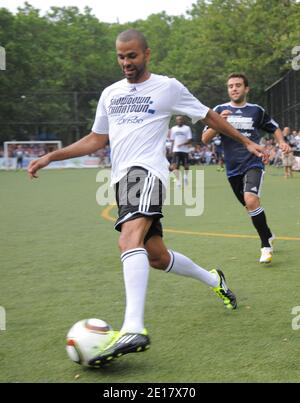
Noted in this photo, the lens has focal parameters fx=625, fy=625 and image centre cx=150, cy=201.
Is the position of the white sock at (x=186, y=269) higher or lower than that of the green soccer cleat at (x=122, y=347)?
higher

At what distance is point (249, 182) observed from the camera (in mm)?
7059

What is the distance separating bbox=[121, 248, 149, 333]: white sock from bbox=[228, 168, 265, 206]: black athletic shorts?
10.9 feet

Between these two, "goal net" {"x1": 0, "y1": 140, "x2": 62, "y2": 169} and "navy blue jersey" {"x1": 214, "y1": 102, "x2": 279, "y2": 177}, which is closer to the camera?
"navy blue jersey" {"x1": 214, "y1": 102, "x2": 279, "y2": 177}

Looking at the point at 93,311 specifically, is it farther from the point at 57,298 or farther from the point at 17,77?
the point at 17,77

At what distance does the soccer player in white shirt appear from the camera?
13.0ft

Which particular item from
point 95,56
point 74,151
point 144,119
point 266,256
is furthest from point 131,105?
point 95,56

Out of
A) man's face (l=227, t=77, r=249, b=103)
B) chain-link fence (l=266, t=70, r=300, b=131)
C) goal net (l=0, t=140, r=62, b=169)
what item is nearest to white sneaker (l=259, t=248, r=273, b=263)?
man's face (l=227, t=77, r=249, b=103)

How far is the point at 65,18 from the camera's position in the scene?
217ft

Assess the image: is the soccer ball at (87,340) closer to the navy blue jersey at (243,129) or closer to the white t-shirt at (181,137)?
the navy blue jersey at (243,129)

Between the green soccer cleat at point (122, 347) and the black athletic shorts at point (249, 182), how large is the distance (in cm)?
367

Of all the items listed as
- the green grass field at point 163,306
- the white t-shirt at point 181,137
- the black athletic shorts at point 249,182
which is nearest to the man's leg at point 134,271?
the green grass field at point 163,306

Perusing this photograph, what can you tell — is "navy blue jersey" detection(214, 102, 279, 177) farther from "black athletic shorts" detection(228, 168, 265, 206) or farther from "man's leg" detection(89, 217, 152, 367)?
"man's leg" detection(89, 217, 152, 367)

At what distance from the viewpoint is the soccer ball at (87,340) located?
11.7 feet

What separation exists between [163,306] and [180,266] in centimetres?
46
